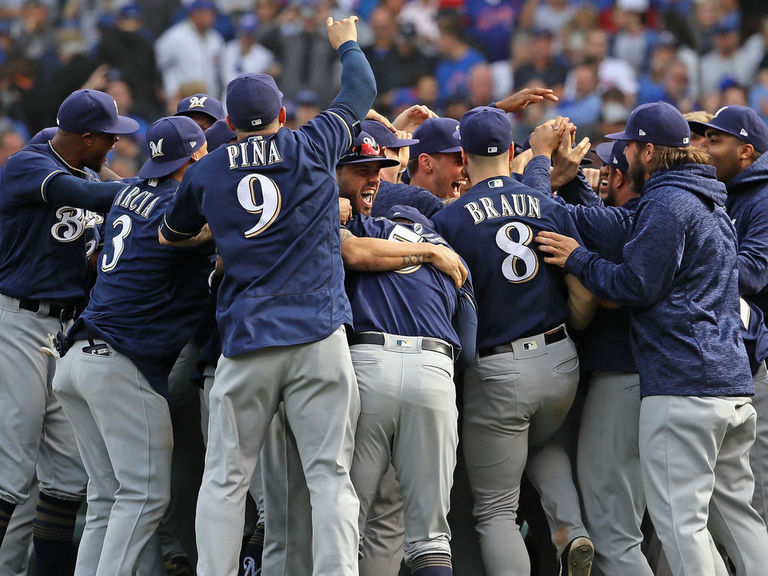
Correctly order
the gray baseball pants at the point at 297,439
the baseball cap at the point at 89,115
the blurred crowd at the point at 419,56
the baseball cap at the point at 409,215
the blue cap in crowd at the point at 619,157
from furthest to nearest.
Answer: the blurred crowd at the point at 419,56 < the baseball cap at the point at 89,115 < the blue cap in crowd at the point at 619,157 < the baseball cap at the point at 409,215 < the gray baseball pants at the point at 297,439

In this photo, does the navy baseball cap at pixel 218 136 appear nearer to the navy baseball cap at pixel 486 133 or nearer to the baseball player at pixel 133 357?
the baseball player at pixel 133 357

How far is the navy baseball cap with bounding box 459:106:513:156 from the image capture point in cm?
507

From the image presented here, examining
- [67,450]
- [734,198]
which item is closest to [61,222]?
[67,450]

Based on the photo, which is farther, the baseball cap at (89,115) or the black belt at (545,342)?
the baseball cap at (89,115)

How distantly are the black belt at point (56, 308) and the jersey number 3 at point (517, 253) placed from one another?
7.45 feet

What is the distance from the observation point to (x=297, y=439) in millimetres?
4477

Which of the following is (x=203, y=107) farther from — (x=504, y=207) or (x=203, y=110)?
(x=504, y=207)

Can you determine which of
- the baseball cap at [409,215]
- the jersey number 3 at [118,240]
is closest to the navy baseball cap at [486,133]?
the baseball cap at [409,215]

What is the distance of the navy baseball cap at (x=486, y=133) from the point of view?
5066 millimetres

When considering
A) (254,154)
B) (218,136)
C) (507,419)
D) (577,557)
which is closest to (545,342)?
(507,419)

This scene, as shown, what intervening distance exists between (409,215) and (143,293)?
129cm

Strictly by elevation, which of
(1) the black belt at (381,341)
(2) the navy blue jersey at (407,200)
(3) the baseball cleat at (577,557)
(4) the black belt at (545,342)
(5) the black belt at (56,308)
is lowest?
(3) the baseball cleat at (577,557)

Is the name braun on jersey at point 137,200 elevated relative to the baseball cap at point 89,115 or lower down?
lower down

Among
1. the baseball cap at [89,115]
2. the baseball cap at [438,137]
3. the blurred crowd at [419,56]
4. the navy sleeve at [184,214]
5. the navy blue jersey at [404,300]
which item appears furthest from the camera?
the blurred crowd at [419,56]
